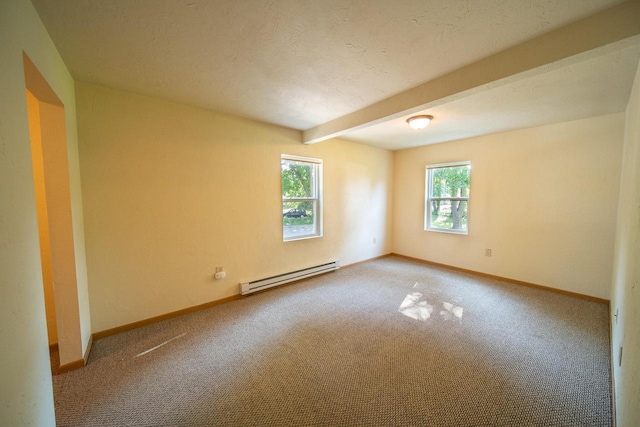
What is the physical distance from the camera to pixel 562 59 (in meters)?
1.43

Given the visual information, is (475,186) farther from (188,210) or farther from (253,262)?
(188,210)

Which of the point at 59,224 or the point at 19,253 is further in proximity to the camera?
the point at 59,224

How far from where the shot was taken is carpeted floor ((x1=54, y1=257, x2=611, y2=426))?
57.2 inches

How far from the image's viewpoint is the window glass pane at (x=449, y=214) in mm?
4230

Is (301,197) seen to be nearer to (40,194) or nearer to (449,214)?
(40,194)

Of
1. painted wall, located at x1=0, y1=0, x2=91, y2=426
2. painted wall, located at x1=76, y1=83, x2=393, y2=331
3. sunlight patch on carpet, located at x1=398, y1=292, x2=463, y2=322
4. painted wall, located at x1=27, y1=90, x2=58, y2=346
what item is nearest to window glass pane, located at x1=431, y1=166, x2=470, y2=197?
sunlight patch on carpet, located at x1=398, y1=292, x2=463, y2=322

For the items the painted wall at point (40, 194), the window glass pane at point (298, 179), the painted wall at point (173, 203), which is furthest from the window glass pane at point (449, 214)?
the painted wall at point (40, 194)

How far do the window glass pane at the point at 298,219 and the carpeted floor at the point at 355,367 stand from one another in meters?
1.13

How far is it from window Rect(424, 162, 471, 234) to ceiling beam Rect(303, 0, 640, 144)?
2.56 meters

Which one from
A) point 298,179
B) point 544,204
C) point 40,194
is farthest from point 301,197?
point 544,204

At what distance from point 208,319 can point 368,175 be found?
3.63 meters

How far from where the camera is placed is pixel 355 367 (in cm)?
185

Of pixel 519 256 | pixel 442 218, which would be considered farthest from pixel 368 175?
pixel 519 256

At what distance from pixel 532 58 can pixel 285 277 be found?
3.41 m
